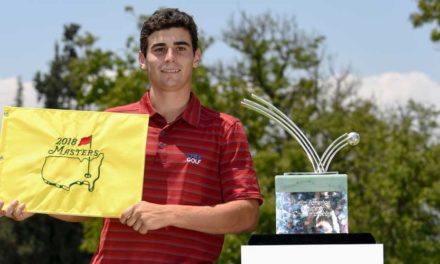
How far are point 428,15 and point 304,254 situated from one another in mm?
17817

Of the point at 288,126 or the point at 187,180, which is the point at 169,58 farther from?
the point at 288,126

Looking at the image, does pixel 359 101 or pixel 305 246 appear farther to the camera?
pixel 359 101

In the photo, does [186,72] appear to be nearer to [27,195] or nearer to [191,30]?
[191,30]

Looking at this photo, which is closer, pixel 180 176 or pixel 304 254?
pixel 304 254

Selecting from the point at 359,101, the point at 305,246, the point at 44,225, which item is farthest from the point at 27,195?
the point at 44,225

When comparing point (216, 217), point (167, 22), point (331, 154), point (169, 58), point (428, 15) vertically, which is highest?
point (428, 15)

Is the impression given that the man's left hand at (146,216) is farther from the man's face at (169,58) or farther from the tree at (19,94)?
the tree at (19,94)

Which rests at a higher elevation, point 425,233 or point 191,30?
point 425,233

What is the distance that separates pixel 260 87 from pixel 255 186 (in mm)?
24081

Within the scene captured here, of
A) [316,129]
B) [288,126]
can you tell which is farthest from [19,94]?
[288,126]

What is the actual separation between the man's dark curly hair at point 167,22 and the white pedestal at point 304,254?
2.75ft

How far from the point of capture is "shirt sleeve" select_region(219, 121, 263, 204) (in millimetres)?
3316

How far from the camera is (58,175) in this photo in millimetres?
3381

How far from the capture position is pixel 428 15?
20.2 m
